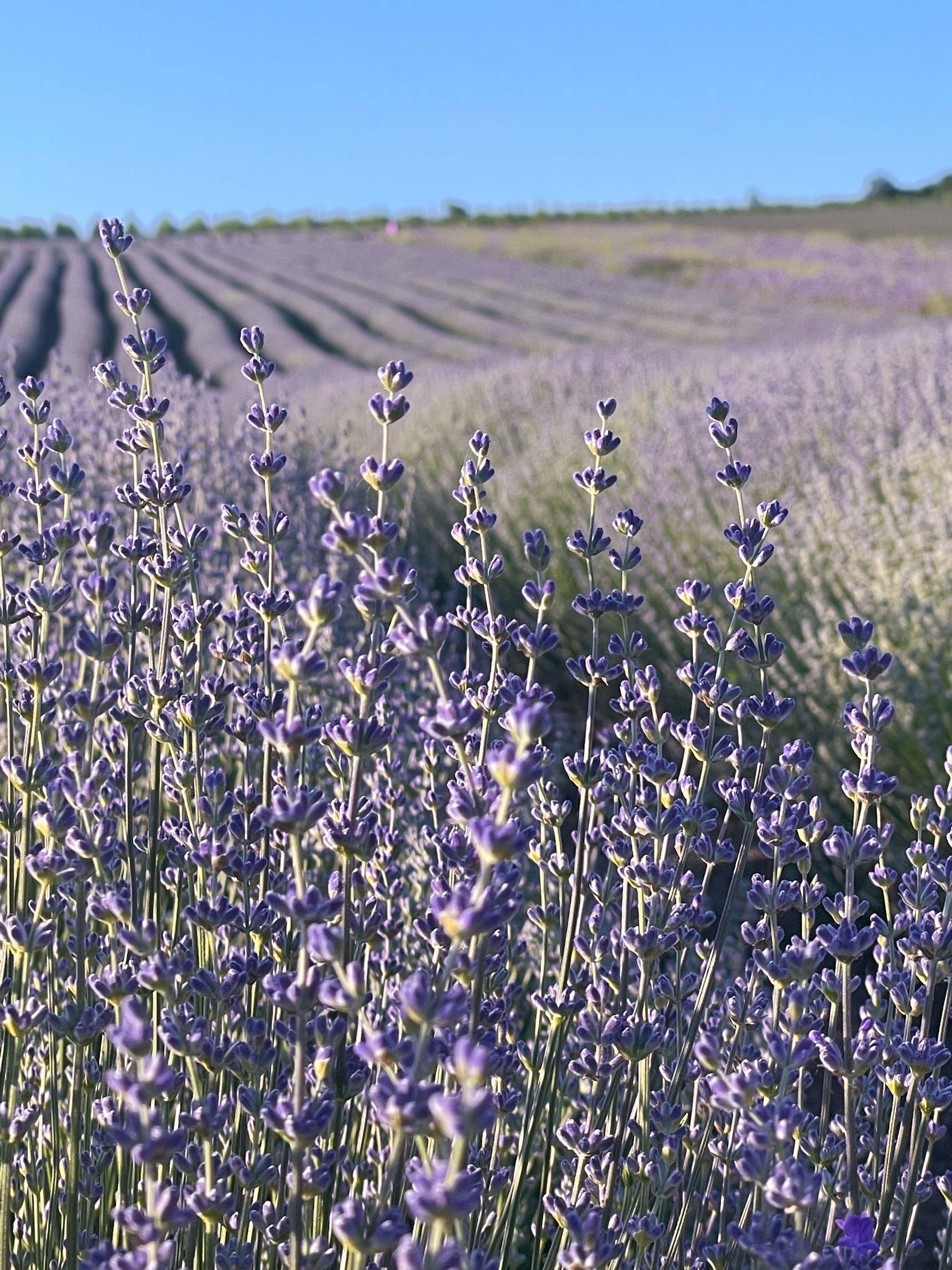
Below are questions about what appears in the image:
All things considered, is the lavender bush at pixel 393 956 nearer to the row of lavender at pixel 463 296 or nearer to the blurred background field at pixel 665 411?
the blurred background field at pixel 665 411

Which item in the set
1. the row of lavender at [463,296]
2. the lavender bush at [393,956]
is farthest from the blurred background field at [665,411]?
the lavender bush at [393,956]

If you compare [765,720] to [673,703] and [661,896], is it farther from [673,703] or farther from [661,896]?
[673,703]

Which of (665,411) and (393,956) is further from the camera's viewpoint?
(665,411)

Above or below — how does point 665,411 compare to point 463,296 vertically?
below

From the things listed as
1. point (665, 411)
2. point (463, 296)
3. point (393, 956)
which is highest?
point (463, 296)

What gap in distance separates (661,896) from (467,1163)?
327 mm

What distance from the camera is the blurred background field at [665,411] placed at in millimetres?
3500

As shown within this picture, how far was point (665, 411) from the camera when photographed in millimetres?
5871

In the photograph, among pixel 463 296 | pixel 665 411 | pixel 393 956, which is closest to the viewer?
pixel 393 956

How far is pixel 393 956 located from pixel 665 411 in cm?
477

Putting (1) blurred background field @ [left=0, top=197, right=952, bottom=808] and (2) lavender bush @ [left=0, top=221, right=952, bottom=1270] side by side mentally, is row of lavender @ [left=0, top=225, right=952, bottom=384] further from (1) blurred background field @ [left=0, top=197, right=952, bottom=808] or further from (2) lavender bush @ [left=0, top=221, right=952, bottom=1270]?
(2) lavender bush @ [left=0, top=221, right=952, bottom=1270]

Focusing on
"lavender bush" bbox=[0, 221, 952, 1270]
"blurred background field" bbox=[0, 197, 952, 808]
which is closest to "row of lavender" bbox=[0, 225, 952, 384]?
"blurred background field" bbox=[0, 197, 952, 808]

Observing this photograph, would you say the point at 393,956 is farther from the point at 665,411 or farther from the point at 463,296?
the point at 463,296

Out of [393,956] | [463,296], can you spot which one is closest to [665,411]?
[393,956]
